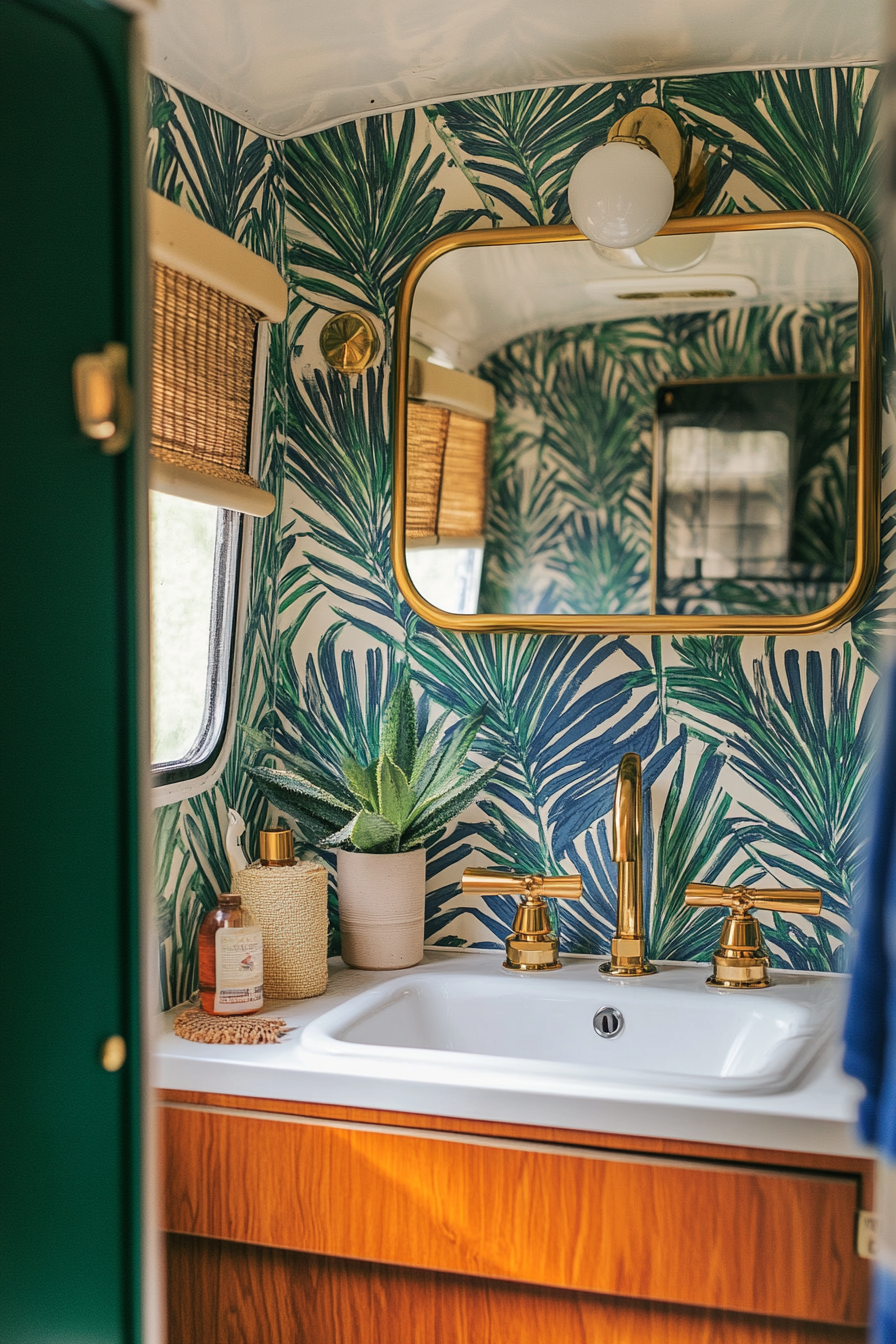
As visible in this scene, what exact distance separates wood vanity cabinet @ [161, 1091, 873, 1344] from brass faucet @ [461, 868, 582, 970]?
43cm

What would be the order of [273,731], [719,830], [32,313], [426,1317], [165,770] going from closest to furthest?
[32,313], [426,1317], [165,770], [719,830], [273,731]

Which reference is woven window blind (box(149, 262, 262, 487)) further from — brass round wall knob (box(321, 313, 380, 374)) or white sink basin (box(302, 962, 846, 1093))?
white sink basin (box(302, 962, 846, 1093))

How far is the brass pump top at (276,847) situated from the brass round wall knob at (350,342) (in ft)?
2.29

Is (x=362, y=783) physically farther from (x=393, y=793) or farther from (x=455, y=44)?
(x=455, y=44)

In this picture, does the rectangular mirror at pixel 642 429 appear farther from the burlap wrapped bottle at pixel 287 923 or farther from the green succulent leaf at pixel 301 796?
the burlap wrapped bottle at pixel 287 923

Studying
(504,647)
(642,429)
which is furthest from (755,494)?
(504,647)

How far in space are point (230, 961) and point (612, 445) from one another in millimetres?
839

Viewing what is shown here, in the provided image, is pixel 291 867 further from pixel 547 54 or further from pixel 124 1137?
pixel 547 54

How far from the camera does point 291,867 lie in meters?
1.50

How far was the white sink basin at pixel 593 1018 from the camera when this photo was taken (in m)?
1.41

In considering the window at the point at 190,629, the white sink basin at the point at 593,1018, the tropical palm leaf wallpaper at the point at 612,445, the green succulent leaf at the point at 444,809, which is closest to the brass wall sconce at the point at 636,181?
the tropical palm leaf wallpaper at the point at 612,445

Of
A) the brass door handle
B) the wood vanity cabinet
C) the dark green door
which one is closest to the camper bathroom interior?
the wood vanity cabinet

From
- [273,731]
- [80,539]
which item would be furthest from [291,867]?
[80,539]

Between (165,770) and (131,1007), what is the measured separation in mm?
725
